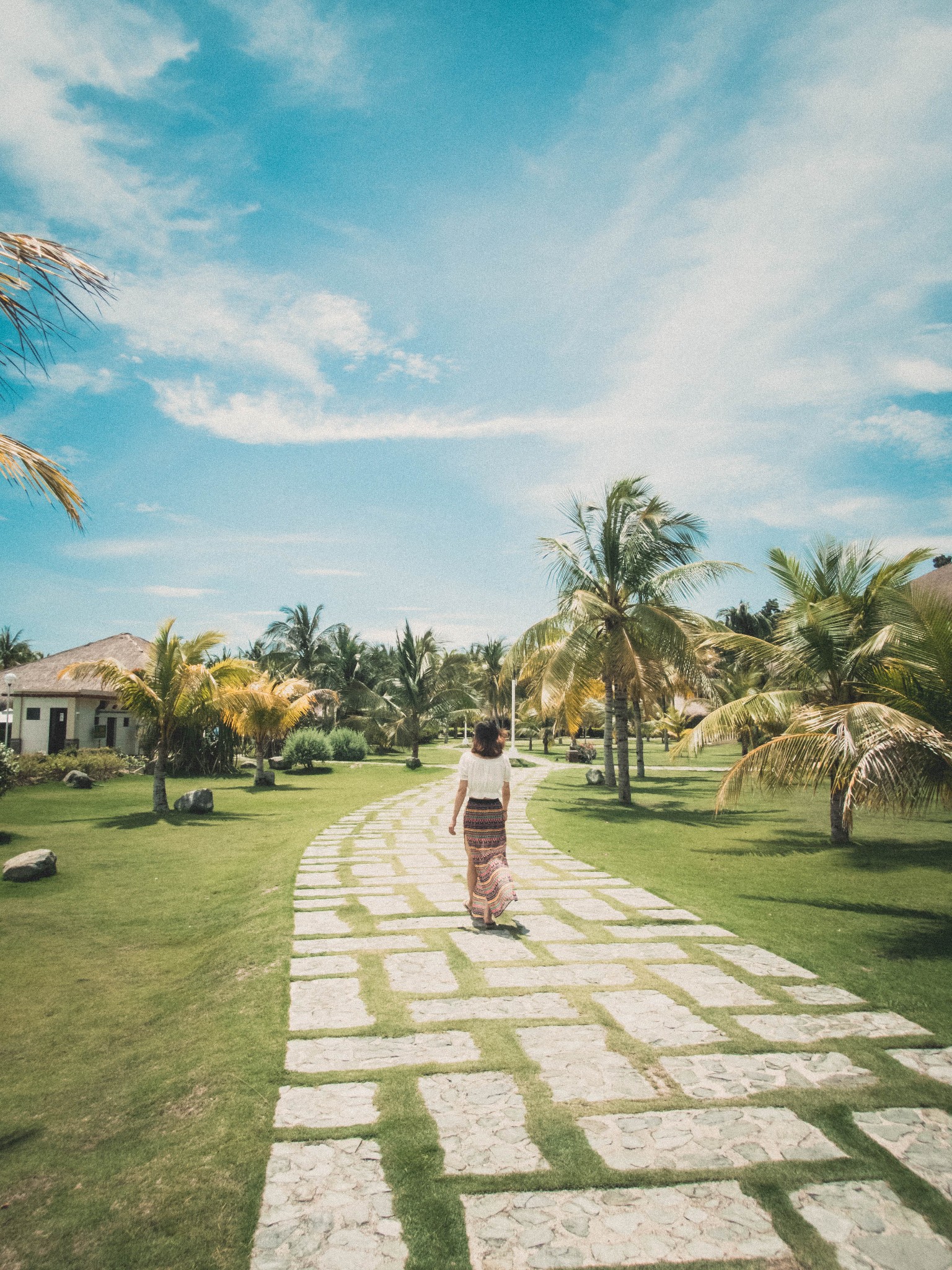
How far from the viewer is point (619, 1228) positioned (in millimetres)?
2262

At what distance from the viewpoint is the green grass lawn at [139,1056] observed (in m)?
2.33

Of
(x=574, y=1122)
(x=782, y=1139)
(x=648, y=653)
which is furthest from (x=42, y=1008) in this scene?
(x=648, y=653)

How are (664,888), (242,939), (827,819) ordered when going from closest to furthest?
(242,939)
(664,888)
(827,819)

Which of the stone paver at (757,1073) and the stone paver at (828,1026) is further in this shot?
the stone paver at (828,1026)

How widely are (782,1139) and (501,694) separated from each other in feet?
124

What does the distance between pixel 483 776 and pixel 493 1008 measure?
181 cm

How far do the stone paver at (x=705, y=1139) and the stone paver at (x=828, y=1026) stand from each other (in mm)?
760

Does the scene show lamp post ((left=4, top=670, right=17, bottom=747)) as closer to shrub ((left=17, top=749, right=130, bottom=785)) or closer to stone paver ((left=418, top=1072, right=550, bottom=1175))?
shrub ((left=17, top=749, right=130, bottom=785))

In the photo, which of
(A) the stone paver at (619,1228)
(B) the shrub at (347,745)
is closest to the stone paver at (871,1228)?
(A) the stone paver at (619,1228)

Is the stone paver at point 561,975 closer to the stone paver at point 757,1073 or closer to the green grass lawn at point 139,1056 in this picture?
the stone paver at point 757,1073

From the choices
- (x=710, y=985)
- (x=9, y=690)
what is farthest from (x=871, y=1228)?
(x=9, y=690)

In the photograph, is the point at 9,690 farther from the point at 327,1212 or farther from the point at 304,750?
the point at 327,1212

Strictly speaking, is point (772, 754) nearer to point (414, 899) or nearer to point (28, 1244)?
point (414, 899)

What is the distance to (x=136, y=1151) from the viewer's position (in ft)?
9.09
